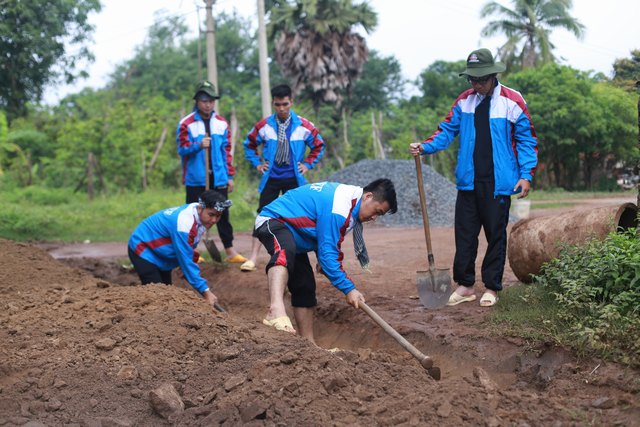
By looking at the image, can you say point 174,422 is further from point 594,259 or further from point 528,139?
point 528,139

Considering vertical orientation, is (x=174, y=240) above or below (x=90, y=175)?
below

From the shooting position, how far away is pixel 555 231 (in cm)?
595

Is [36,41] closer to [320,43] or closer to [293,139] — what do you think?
[293,139]

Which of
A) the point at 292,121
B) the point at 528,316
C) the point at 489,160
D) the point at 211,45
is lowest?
the point at 528,316

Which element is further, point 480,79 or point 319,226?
point 480,79

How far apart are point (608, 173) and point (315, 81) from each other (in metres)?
11.6

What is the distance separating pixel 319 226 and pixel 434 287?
1.55m

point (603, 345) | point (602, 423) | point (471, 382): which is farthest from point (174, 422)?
point (603, 345)

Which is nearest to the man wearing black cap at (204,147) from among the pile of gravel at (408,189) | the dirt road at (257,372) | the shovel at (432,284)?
the dirt road at (257,372)

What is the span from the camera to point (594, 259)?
496cm

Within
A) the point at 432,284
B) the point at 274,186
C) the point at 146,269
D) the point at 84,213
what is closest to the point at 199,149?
the point at 274,186

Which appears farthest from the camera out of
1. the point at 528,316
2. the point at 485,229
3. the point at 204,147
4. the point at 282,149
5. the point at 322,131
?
the point at 322,131

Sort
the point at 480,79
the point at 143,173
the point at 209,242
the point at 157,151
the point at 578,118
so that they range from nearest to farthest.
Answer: the point at 480,79 → the point at 209,242 → the point at 143,173 → the point at 157,151 → the point at 578,118

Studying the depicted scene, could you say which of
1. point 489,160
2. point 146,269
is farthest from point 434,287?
point 146,269
